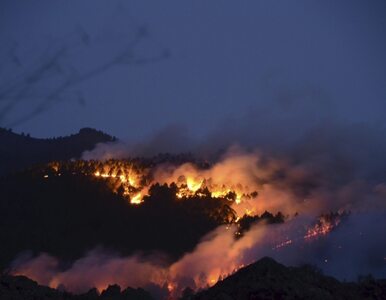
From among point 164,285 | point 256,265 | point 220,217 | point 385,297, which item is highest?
point 220,217

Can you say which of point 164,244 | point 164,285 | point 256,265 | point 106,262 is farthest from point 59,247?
point 256,265

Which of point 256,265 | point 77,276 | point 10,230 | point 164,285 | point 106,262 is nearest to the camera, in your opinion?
point 256,265

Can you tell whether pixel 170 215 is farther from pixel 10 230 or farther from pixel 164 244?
pixel 10 230

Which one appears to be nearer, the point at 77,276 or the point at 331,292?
the point at 331,292

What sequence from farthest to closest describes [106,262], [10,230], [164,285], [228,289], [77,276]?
[10,230] < [106,262] < [77,276] < [164,285] < [228,289]

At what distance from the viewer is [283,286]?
36.4 m

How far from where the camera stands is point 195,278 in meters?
156

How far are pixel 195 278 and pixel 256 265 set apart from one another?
119 m

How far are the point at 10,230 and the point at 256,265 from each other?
6537 inches

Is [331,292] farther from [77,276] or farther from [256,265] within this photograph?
[77,276]

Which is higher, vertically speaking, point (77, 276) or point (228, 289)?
point (77, 276)

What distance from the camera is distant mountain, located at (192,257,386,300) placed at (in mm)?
36031

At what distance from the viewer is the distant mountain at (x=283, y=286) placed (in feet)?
118

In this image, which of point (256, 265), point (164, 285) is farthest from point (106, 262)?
point (256, 265)
